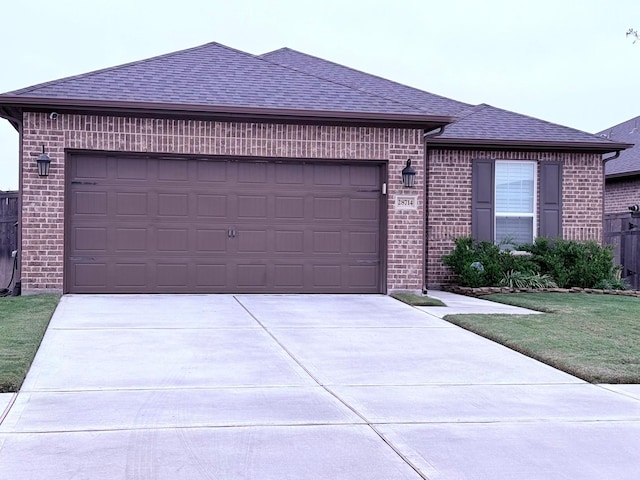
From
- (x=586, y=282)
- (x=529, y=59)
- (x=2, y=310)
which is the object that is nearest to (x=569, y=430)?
(x=2, y=310)

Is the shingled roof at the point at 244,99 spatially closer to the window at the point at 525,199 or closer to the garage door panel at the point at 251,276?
the window at the point at 525,199

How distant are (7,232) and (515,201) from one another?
33.1ft

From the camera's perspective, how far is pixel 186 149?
567 inches

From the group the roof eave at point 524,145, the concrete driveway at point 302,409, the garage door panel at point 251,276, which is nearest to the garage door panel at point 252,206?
the garage door panel at point 251,276

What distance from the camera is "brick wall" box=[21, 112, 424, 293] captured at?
45.8ft

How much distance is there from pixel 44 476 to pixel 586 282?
14278 millimetres

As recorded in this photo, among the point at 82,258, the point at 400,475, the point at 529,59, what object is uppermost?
the point at 529,59

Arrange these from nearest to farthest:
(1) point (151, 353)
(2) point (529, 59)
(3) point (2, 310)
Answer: (1) point (151, 353) → (3) point (2, 310) → (2) point (529, 59)

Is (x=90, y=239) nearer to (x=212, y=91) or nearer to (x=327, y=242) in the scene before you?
(x=212, y=91)

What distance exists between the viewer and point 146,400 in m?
6.59

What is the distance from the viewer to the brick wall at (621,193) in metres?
22.2

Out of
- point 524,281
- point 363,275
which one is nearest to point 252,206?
point 363,275

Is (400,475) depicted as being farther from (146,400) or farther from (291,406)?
(146,400)

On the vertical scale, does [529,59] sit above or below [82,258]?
above
